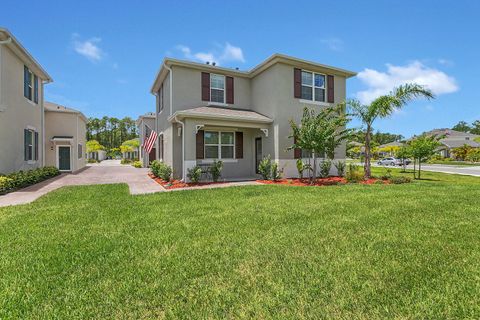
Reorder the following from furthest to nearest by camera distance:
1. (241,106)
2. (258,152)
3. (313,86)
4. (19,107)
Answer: (258,152)
(241,106)
(313,86)
(19,107)

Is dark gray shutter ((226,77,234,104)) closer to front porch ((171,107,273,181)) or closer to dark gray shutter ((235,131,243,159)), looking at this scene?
front porch ((171,107,273,181))

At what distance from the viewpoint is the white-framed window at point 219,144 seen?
14.6 meters

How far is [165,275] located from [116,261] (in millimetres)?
960

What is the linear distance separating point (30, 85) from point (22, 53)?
9.36 ft

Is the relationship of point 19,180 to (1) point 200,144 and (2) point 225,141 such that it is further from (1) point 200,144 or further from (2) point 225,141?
(2) point 225,141

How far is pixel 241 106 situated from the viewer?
16156mm

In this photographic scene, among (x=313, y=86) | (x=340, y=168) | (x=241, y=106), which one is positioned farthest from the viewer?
(x=241, y=106)

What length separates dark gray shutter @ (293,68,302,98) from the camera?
14.7m

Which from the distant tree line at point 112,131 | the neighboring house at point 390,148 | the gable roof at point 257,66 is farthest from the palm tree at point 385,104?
the distant tree line at point 112,131

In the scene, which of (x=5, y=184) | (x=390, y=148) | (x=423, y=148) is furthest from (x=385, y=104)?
(x=390, y=148)

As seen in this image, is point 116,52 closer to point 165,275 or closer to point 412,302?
point 165,275

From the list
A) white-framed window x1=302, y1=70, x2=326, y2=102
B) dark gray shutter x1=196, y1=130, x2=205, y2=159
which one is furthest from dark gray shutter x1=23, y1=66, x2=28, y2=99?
white-framed window x1=302, y1=70, x2=326, y2=102

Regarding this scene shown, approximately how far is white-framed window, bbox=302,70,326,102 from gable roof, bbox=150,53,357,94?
475 millimetres

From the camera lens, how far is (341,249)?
417 cm
